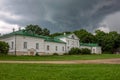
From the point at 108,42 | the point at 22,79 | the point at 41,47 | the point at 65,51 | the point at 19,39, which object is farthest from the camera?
the point at 108,42

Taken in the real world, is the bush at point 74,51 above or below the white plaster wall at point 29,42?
below

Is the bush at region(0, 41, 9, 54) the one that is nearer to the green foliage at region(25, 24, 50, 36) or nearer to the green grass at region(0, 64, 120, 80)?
the green grass at region(0, 64, 120, 80)

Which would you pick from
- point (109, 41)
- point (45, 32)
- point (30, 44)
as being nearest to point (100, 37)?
point (109, 41)

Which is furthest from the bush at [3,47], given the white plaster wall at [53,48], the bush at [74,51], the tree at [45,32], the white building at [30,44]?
the tree at [45,32]

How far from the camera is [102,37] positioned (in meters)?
91.1

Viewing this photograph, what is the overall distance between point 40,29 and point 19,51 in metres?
42.3

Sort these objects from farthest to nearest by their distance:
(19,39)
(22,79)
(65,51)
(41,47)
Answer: (65,51)
(41,47)
(19,39)
(22,79)

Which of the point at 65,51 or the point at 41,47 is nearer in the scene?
the point at 41,47

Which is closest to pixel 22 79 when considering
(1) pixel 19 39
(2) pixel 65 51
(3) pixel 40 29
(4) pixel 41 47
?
(1) pixel 19 39

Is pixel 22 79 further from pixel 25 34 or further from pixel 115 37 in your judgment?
pixel 115 37

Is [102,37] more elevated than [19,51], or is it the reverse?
[102,37]

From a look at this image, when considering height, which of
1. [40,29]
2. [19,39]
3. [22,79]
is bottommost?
[22,79]

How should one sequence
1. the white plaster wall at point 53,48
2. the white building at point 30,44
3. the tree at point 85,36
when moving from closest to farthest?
the white building at point 30,44 < the white plaster wall at point 53,48 < the tree at point 85,36

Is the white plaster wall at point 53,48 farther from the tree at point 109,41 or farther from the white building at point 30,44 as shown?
the tree at point 109,41
